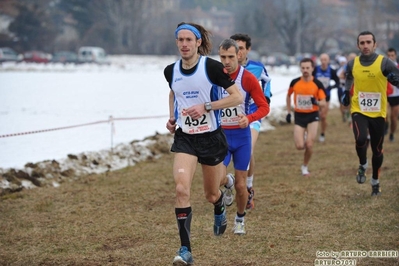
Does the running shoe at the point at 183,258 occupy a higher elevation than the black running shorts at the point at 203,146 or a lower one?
lower

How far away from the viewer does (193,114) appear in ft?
19.0

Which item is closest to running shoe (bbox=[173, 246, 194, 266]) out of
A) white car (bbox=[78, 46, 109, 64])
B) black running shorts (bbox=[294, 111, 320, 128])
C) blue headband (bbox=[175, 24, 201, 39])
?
blue headband (bbox=[175, 24, 201, 39])

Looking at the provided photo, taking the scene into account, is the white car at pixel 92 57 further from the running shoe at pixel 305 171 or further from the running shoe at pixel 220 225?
the running shoe at pixel 220 225

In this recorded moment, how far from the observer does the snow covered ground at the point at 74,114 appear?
44.5ft

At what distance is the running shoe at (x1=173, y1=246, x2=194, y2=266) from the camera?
18.8 ft

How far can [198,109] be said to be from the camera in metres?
5.77

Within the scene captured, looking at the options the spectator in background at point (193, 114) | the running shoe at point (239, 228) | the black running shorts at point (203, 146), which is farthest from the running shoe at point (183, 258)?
the running shoe at point (239, 228)

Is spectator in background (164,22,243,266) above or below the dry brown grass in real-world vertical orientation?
above

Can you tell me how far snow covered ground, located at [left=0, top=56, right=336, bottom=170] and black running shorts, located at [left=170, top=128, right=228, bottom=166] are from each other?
5.29m

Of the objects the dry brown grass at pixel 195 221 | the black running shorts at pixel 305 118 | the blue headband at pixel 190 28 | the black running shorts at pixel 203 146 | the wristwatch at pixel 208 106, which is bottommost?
the dry brown grass at pixel 195 221

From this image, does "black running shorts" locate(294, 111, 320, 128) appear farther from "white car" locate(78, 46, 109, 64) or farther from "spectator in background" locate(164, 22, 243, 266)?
"white car" locate(78, 46, 109, 64)

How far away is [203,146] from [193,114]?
396 millimetres

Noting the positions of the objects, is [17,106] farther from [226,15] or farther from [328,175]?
[226,15]

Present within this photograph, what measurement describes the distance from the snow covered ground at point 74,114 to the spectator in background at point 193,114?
5.36 m
